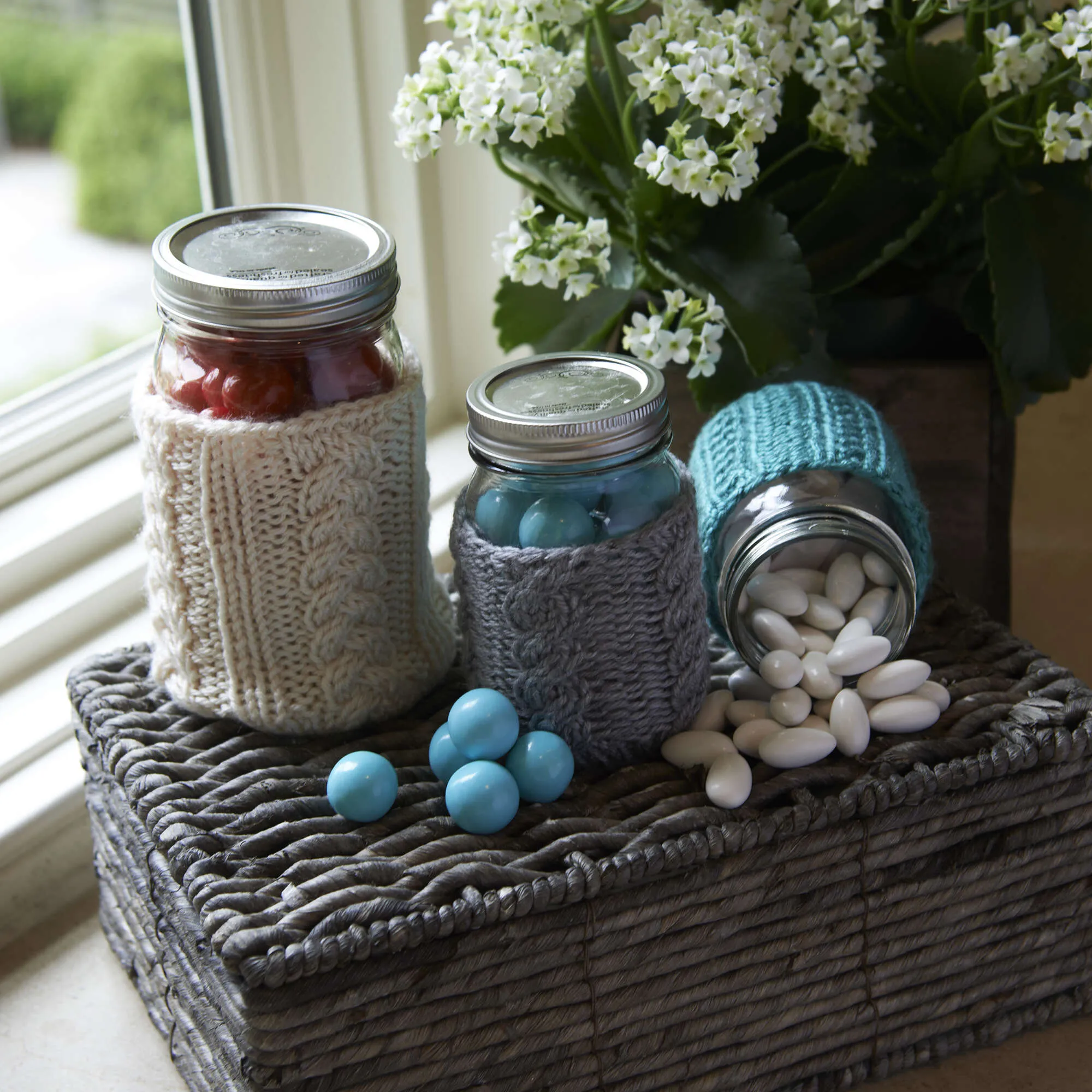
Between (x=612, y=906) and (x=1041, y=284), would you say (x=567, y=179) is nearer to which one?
(x=1041, y=284)

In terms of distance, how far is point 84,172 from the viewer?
0.95 m

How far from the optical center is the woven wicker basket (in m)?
0.56

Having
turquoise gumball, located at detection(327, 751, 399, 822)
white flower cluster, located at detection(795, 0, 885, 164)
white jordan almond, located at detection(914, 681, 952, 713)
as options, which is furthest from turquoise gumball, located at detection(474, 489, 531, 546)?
white flower cluster, located at detection(795, 0, 885, 164)

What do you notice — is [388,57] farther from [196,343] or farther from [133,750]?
[133,750]

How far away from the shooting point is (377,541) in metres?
0.65

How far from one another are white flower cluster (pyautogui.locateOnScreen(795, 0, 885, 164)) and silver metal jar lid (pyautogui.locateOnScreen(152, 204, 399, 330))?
279 millimetres

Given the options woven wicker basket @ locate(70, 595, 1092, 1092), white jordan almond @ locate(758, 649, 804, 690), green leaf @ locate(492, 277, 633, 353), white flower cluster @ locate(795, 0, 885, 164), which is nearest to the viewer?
woven wicker basket @ locate(70, 595, 1092, 1092)

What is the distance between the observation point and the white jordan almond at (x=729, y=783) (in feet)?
2.01

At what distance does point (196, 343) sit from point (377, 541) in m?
0.12

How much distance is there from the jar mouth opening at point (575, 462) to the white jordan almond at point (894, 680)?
158 millimetres

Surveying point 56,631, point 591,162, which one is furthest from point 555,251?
point 56,631

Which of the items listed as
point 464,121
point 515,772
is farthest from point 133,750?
point 464,121

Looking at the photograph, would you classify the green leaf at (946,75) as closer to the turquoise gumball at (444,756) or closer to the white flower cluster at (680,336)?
the white flower cluster at (680,336)

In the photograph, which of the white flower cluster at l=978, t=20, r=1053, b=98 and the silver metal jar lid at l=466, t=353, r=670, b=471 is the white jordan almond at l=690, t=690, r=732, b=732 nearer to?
the silver metal jar lid at l=466, t=353, r=670, b=471
